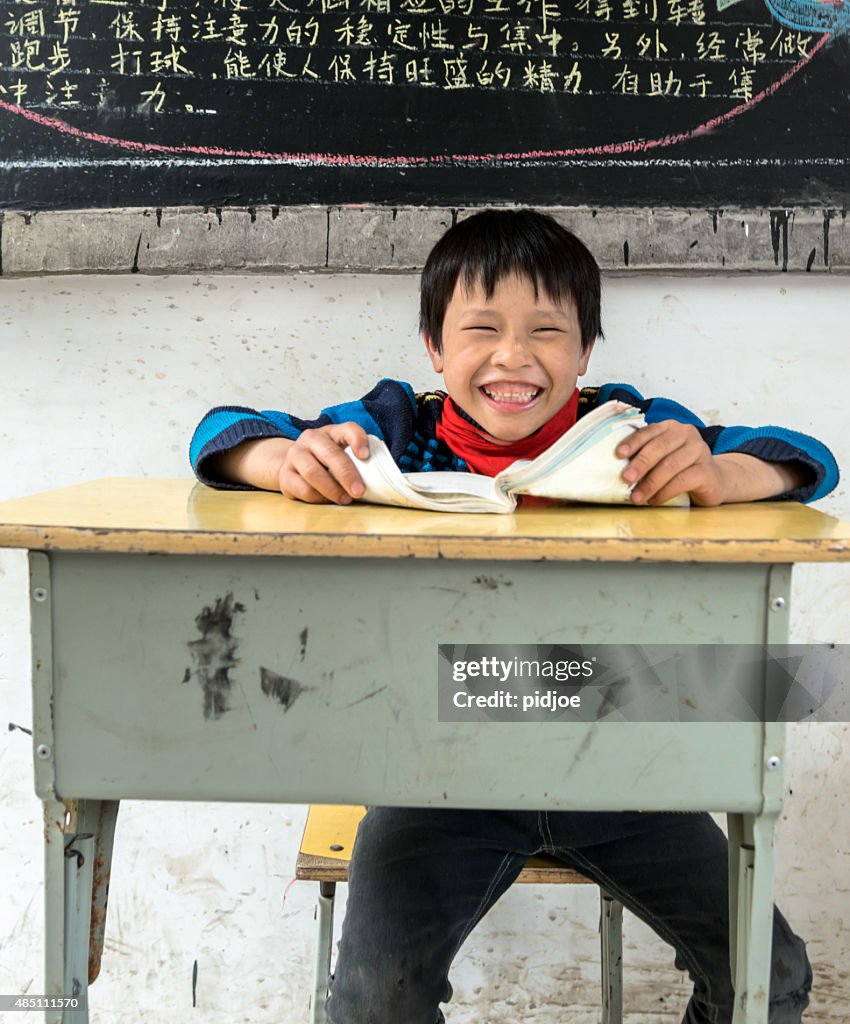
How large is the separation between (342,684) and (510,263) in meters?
0.63

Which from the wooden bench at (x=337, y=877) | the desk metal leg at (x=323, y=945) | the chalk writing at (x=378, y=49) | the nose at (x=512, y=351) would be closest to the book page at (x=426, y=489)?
the nose at (x=512, y=351)

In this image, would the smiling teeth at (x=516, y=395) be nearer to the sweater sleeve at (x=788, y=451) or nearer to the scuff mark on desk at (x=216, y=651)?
the sweater sleeve at (x=788, y=451)

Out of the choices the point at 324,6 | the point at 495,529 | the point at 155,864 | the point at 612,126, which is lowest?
the point at 155,864

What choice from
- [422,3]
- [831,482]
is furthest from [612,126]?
[831,482]

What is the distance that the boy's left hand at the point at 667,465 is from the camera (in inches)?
38.9

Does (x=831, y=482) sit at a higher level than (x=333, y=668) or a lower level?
higher

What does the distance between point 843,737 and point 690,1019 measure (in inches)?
26.9

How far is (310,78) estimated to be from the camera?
1.52 metres

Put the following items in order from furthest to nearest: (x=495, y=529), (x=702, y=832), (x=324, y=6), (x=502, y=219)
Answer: (x=324, y=6) < (x=502, y=219) < (x=702, y=832) < (x=495, y=529)

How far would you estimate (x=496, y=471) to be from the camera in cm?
123

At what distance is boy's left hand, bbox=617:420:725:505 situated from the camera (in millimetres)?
989

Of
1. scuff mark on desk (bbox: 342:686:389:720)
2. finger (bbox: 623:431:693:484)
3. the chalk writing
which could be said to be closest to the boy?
finger (bbox: 623:431:693:484)

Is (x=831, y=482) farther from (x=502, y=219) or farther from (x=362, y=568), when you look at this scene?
(x=362, y=568)

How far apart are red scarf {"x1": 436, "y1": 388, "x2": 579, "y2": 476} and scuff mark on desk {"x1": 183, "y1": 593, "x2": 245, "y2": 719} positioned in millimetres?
485
